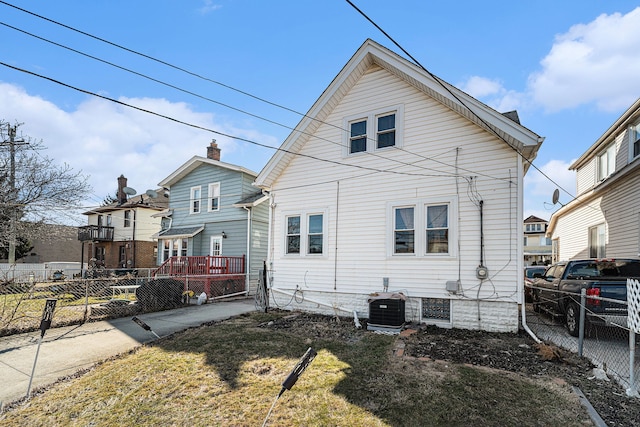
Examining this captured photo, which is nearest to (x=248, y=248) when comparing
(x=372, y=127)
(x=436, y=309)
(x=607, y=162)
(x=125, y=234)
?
(x=372, y=127)

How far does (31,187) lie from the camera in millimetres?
14297

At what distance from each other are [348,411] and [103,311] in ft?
27.8

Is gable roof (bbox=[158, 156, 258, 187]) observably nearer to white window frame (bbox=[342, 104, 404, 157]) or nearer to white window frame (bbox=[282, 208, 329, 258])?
white window frame (bbox=[282, 208, 329, 258])

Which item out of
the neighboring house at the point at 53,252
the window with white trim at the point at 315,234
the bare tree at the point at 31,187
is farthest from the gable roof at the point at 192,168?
the neighboring house at the point at 53,252

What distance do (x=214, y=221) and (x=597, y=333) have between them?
15991 millimetres

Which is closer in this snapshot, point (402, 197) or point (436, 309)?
point (436, 309)

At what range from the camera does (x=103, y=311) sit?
9.53 metres

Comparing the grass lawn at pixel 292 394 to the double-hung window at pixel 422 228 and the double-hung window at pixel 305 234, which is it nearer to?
the double-hung window at pixel 422 228

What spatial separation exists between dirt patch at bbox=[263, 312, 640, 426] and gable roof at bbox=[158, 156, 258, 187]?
10217mm

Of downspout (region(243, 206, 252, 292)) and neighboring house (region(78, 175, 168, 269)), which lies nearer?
downspout (region(243, 206, 252, 292))

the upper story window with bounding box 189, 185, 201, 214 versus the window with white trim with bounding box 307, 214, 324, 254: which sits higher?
the upper story window with bounding box 189, 185, 201, 214

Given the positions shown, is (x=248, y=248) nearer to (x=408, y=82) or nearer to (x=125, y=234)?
(x=408, y=82)

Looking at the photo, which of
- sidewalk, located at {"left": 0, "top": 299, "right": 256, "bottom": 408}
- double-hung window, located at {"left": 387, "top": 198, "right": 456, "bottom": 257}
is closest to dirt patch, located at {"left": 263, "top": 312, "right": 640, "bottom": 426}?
double-hung window, located at {"left": 387, "top": 198, "right": 456, "bottom": 257}

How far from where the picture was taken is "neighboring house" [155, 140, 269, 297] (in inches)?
637
